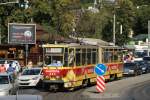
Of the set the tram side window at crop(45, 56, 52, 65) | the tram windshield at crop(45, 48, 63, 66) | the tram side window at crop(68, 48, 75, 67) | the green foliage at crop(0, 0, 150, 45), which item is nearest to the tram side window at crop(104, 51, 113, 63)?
the tram side window at crop(68, 48, 75, 67)

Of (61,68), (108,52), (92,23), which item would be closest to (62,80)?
(61,68)

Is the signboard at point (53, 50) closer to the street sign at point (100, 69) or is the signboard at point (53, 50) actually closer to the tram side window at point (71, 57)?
the tram side window at point (71, 57)

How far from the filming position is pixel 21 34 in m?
59.5

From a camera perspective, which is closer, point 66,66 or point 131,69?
point 66,66

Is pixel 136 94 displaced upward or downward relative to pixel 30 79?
downward

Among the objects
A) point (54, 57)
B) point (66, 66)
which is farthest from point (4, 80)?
point (66, 66)

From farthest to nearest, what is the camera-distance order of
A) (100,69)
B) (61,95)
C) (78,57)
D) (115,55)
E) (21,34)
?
(21,34), (115,55), (78,57), (100,69), (61,95)

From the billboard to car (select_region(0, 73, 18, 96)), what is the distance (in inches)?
1381

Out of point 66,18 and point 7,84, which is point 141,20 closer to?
point 66,18

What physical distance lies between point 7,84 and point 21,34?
1442 inches

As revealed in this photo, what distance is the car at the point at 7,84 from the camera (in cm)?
2226

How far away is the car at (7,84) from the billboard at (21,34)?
3509 centimetres

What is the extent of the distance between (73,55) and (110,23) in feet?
248

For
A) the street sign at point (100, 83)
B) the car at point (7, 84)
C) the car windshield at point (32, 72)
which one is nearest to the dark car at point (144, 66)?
the car windshield at point (32, 72)
